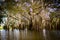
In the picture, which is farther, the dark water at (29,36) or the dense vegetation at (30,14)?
the dense vegetation at (30,14)

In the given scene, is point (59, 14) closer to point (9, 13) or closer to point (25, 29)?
point (25, 29)

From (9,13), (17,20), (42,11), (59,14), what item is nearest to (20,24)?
(17,20)

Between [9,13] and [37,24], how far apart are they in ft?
3.79

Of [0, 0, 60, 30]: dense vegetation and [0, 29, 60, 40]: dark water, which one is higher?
[0, 0, 60, 30]: dense vegetation

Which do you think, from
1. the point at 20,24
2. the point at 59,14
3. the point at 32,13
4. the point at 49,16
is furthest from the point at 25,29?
the point at 59,14

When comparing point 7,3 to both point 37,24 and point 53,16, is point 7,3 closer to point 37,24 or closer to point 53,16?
point 37,24

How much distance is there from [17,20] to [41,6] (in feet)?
3.47

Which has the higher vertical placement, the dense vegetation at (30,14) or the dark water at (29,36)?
the dense vegetation at (30,14)

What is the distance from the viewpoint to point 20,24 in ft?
19.2

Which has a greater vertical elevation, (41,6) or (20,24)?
(41,6)

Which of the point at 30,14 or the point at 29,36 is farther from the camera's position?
the point at 30,14

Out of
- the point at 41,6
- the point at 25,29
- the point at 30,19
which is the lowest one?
the point at 25,29

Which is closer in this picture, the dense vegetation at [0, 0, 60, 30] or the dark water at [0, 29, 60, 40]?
the dark water at [0, 29, 60, 40]

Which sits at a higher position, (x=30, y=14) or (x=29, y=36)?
(x=30, y=14)
